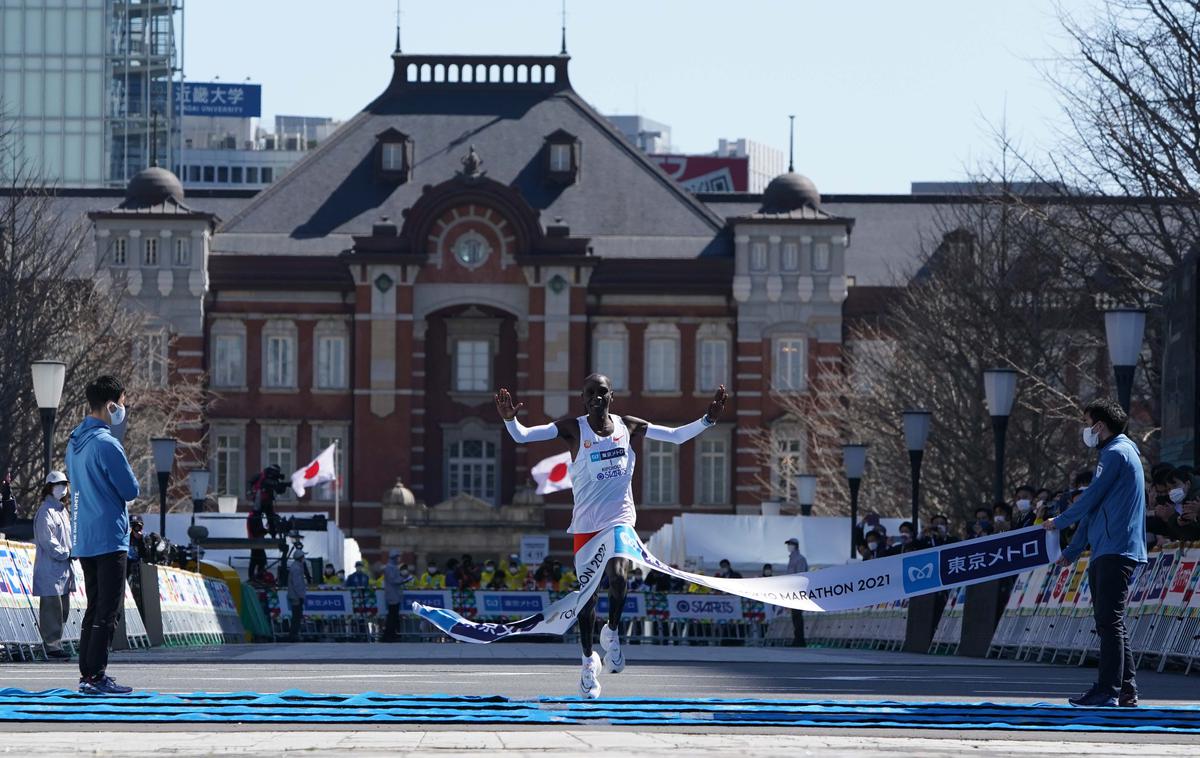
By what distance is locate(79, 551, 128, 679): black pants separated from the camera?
1574 cm

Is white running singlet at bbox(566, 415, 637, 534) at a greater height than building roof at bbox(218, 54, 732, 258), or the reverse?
building roof at bbox(218, 54, 732, 258)

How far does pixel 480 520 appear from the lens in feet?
267

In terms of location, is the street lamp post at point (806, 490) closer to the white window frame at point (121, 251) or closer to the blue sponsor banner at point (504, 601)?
the blue sponsor banner at point (504, 601)

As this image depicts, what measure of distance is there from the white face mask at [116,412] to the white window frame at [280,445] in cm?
6876

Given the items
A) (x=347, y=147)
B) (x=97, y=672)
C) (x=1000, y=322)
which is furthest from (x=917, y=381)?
(x=97, y=672)

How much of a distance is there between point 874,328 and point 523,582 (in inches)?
1236

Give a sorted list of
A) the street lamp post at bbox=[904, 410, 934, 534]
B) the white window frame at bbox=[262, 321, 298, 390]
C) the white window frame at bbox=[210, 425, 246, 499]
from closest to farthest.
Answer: the street lamp post at bbox=[904, 410, 934, 534]
the white window frame at bbox=[210, 425, 246, 499]
the white window frame at bbox=[262, 321, 298, 390]

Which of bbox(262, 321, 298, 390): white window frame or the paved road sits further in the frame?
bbox(262, 321, 298, 390): white window frame

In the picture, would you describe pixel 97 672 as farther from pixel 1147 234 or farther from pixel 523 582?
pixel 523 582

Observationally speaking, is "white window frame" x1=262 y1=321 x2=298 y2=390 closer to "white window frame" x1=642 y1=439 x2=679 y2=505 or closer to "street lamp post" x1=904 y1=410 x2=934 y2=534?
"white window frame" x1=642 y1=439 x2=679 y2=505

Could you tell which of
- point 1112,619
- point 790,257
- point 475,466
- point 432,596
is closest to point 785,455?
point 790,257

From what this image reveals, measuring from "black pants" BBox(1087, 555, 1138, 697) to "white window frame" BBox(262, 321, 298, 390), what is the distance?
232 ft

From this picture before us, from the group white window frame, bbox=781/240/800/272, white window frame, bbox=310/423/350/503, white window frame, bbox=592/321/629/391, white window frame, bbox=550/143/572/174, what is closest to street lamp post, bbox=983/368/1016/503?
white window frame, bbox=781/240/800/272

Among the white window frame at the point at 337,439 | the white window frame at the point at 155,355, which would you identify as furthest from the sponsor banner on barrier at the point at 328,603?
the white window frame at the point at 337,439
